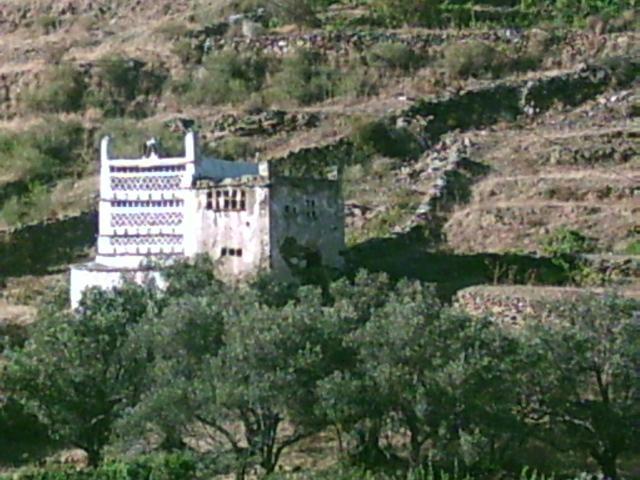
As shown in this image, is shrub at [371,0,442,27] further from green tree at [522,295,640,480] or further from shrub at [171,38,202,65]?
green tree at [522,295,640,480]

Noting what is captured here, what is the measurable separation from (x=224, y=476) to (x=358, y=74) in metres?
24.1

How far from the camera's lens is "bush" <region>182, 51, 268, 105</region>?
4269 centimetres

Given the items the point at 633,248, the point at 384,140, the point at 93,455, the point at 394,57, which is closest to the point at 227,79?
the point at 394,57

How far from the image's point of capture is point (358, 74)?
42.4 meters

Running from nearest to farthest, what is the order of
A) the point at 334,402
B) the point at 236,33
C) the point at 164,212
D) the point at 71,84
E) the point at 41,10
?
the point at 334,402, the point at 164,212, the point at 71,84, the point at 236,33, the point at 41,10

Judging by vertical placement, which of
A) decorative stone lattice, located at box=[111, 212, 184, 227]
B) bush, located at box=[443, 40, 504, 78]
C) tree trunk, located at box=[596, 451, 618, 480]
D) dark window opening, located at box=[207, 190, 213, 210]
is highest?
bush, located at box=[443, 40, 504, 78]

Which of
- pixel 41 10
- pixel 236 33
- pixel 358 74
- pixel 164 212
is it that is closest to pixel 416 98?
pixel 358 74

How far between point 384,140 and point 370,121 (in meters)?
0.68

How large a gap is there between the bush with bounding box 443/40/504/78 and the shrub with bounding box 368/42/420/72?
1121 mm

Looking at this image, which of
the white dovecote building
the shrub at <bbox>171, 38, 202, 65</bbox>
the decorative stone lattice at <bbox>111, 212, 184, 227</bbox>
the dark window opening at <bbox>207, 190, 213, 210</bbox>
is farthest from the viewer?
the shrub at <bbox>171, 38, 202, 65</bbox>

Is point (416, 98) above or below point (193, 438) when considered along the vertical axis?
above

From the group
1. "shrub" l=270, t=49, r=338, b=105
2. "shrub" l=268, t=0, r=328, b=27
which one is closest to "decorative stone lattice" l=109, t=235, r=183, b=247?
"shrub" l=270, t=49, r=338, b=105

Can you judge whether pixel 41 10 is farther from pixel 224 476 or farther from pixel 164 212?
pixel 224 476

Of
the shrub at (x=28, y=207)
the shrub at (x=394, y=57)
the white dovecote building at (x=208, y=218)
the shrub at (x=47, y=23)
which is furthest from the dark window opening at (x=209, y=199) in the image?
the shrub at (x=47, y=23)
